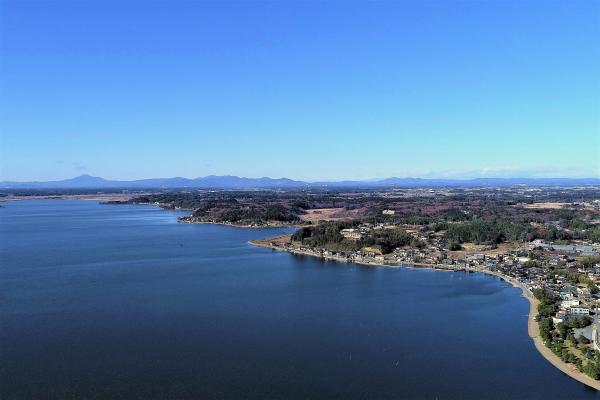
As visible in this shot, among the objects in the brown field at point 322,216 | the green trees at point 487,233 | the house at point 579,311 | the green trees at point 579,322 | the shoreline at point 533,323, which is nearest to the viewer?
the shoreline at point 533,323

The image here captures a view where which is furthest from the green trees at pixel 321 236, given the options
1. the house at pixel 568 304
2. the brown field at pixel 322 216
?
the house at pixel 568 304

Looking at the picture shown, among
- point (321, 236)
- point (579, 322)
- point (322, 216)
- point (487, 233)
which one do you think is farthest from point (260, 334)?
point (322, 216)

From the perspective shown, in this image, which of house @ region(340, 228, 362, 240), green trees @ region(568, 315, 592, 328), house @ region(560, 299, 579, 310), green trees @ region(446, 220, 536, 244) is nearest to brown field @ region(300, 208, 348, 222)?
house @ region(340, 228, 362, 240)

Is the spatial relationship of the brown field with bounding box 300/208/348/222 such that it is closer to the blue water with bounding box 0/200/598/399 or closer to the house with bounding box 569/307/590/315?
the blue water with bounding box 0/200/598/399

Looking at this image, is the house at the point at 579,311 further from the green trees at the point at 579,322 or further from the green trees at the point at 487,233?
the green trees at the point at 487,233

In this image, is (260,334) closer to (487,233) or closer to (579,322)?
(579,322)

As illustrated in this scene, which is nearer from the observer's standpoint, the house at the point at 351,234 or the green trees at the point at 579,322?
the green trees at the point at 579,322

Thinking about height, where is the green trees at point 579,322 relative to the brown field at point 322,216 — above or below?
above

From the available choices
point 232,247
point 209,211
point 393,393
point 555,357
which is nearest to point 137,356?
point 393,393

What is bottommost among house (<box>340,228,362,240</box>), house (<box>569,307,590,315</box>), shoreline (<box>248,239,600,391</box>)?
shoreline (<box>248,239,600,391</box>)
